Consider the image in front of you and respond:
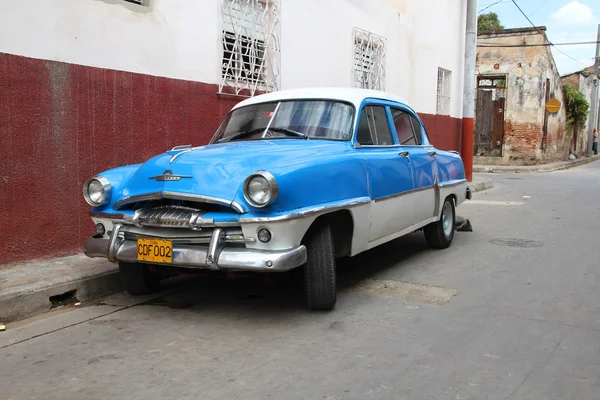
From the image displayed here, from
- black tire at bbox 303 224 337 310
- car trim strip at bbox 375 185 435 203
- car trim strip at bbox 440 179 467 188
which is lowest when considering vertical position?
black tire at bbox 303 224 337 310

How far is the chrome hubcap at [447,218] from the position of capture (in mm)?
6828

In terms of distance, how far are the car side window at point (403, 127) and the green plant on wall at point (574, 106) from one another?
27.7m

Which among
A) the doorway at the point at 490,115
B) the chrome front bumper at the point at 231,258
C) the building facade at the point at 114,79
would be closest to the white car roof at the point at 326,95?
the building facade at the point at 114,79

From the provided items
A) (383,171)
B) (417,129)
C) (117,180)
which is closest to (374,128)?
(383,171)

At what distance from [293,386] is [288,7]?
7055 mm

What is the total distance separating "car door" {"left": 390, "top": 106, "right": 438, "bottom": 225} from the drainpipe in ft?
29.7

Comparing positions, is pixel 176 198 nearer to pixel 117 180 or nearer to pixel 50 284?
pixel 117 180

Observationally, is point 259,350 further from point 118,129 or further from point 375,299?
point 118,129

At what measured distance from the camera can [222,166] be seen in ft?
13.2

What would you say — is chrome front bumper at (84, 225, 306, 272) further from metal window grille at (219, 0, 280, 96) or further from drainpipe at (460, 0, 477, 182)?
drainpipe at (460, 0, 477, 182)

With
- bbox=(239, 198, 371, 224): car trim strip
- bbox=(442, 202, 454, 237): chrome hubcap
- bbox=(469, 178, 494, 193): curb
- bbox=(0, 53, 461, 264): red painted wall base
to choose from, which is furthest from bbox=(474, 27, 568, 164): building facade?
bbox=(239, 198, 371, 224): car trim strip

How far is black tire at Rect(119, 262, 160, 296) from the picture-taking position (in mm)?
4734

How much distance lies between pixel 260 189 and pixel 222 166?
0.46 meters

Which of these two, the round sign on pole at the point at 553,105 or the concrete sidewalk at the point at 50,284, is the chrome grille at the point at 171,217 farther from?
the round sign on pole at the point at 553,105
